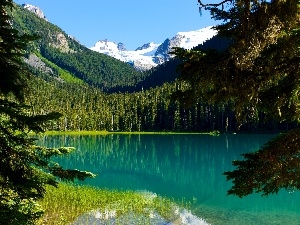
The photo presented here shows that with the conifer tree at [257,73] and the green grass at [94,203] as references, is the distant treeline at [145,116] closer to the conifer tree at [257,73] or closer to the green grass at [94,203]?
the green grass at [94,203]

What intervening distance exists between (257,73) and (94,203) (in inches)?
1046

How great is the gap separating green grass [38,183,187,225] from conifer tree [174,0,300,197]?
64.4ft

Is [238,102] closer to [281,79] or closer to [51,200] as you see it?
[281,79]

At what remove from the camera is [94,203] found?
1214 inches

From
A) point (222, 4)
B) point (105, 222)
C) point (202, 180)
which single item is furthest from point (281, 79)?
point (202, 180)

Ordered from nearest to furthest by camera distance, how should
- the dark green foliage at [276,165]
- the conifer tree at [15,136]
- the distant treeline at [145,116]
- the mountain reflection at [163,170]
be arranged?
the dark green foliage at [276,165]
the conifer tree at [15,136]
the mountain reflection at [163,170]
the distant treeline at [145,116]

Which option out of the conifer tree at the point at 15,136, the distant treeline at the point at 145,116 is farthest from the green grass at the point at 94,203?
the distant treeline at the point at 145,116

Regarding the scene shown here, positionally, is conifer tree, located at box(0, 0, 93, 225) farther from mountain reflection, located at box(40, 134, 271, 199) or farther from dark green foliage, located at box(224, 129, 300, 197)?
mountain reflection, located at box(40, 134, 271, 199)

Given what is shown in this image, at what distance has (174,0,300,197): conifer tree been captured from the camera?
604 cm

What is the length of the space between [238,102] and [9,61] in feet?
17.4

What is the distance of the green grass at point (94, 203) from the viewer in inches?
1070

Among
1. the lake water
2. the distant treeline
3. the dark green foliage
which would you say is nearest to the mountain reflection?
the lake water

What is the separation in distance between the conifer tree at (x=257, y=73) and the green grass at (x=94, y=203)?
19.6 metres

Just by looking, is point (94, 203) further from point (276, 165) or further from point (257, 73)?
point (257, 73)
